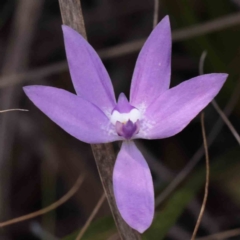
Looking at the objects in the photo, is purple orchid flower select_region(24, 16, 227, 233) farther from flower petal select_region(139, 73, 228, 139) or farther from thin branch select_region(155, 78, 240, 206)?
thin branch select_region(155, 78, 240, 206)

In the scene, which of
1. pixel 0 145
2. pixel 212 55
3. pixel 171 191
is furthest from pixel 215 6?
pixel 0 145

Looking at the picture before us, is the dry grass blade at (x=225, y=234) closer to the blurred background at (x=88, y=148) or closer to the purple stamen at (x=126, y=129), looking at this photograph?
the blurred background at (x=88, y=148)

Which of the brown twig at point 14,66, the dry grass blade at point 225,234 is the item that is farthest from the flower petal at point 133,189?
the brown twig at point 14,66

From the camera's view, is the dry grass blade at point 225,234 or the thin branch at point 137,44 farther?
the thin branch at point 137,44

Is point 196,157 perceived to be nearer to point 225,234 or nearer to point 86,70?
point 225,234

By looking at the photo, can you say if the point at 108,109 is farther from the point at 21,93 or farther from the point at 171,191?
the point at 21,93
